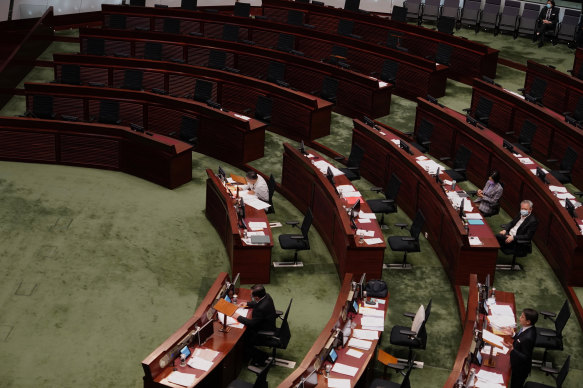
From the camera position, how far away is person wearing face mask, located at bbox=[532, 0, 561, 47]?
16.9 meters

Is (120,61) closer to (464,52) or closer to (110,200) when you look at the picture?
(110,200)

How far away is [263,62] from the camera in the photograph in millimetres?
15164

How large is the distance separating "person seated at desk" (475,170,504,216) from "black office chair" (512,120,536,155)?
182 cm

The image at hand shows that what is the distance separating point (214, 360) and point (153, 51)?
29.8 feet

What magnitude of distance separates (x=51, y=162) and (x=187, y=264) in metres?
3.98

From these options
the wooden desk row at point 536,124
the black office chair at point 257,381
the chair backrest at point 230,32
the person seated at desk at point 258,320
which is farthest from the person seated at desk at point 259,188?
the chair backrest at point 230,32

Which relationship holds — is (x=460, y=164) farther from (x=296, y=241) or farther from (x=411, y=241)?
(x=296, y=241)

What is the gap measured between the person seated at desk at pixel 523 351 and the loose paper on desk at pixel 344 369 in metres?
1.55

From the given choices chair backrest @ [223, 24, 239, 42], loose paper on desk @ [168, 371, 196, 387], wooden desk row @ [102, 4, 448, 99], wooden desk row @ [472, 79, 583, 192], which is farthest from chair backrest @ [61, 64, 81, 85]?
loose paper on desk @ [168, 371, 196, 387]

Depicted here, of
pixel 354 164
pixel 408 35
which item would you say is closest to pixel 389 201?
pixel 354 164

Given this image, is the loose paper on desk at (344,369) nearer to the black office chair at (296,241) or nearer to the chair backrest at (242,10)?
the black office chair at (296,241)

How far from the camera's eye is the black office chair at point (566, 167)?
1157cm

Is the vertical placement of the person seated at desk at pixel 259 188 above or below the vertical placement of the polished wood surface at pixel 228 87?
below

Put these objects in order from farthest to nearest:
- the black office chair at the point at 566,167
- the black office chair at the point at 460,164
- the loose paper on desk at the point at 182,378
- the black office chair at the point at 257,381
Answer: the black office chair at the point at 460,164 → the black office chair at the point at 566,167 → the loose paper on desk at the point at 182,378 → the black office chair at the point at 257,381
